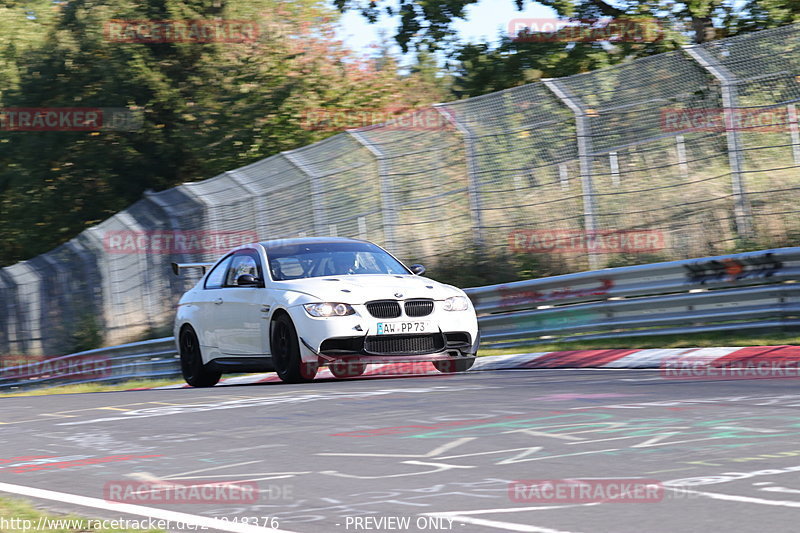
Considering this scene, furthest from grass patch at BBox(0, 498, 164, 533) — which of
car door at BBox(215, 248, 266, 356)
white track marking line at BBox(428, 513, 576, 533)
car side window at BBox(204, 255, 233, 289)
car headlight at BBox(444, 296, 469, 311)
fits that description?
car side window at BBox(204, 255, 233, 289)

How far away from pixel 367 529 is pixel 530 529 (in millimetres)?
609

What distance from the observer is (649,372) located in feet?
35.7

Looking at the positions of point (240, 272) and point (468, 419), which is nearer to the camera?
point (468, 419)

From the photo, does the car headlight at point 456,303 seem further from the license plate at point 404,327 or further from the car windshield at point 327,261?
the car windshield at point 327,261

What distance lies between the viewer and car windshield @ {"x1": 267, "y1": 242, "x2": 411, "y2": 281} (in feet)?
41.0

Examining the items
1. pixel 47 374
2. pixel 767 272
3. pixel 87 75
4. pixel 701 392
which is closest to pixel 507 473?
pixel 701 392

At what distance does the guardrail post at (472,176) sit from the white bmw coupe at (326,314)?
3.46m

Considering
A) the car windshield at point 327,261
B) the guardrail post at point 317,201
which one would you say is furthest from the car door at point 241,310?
the guardrail post at point 317,201

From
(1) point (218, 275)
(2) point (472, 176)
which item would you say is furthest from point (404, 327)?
(2) point (472, 176)

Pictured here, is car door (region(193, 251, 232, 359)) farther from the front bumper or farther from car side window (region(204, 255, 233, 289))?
the front bumper

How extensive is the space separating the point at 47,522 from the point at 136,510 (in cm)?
44

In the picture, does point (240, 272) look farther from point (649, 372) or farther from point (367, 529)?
point (367, 529)

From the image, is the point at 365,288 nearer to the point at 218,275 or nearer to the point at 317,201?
the point at 218,275

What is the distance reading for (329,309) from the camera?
37.3ft
